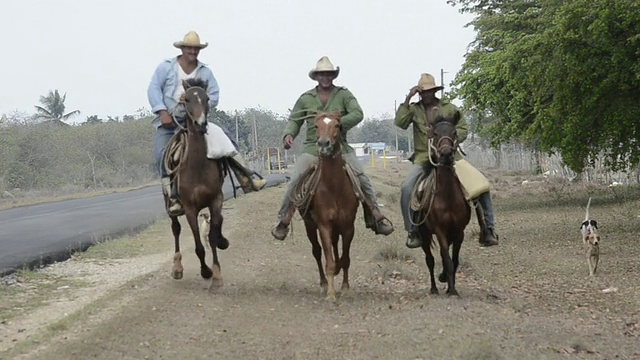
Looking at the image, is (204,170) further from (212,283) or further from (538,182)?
(538,182)

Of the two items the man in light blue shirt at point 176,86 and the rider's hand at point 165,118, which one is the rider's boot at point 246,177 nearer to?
the man in light blue shirt at point 176,86

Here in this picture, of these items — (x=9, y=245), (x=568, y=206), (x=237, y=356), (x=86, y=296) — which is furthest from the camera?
(x=568, y=206)

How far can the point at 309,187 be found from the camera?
10562mm

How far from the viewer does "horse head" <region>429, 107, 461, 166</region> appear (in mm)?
9922

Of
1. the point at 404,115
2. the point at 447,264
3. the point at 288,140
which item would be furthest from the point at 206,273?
the point at 404,115

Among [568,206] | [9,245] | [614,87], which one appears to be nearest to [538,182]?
[568,206]

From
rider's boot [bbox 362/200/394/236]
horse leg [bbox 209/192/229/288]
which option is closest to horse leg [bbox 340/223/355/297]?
rider's boot [bbox 362/200/394/236]

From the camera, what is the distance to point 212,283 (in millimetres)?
11062

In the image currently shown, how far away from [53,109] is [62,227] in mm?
62003

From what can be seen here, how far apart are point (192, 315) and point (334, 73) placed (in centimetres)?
359

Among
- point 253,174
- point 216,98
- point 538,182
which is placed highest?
point 216,98

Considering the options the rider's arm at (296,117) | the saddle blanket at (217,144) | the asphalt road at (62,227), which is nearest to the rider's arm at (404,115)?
the rider's arm at (296,117)

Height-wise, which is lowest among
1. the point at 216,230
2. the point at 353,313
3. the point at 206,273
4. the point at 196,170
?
the point at 353,313

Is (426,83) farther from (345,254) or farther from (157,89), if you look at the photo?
(157,89)
